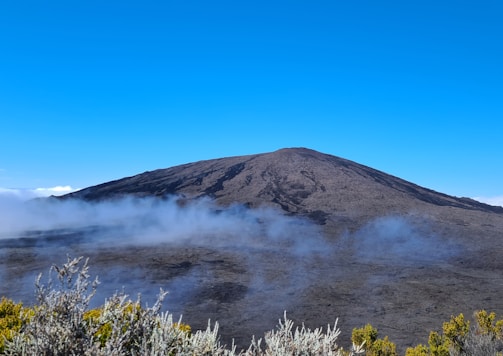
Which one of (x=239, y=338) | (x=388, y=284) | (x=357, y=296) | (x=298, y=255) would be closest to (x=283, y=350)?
(x=239, y=338)

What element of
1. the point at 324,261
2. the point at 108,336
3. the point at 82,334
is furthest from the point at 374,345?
the point at 324,261

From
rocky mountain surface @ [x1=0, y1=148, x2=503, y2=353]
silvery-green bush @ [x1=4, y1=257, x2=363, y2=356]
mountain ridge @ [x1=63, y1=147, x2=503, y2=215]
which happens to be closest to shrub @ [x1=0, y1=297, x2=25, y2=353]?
silvery-green bush @ [x1=4, y1=257, x2=363, y2=356]

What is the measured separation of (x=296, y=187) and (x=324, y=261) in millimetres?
28882

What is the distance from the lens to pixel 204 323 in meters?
17.3

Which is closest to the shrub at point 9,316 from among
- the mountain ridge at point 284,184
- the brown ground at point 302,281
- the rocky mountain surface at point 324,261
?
the brown ground at point 302,281

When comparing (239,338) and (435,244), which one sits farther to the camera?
(435,244)

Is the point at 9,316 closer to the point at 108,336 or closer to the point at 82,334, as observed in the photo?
the point at 108,336

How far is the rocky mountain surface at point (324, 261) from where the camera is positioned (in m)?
19.5

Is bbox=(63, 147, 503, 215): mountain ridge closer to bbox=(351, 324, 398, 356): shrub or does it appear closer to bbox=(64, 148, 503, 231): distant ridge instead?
bbox=(64, 148, 503, 231): distant ridge

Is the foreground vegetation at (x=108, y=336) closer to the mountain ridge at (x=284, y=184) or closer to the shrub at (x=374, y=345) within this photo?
the shrub at (x=374, y=345)

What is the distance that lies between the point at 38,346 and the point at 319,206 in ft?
161

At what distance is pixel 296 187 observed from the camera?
59.6 meters

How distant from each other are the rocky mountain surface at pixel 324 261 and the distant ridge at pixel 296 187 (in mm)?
322

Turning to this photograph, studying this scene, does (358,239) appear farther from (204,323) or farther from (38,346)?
(38,346)
